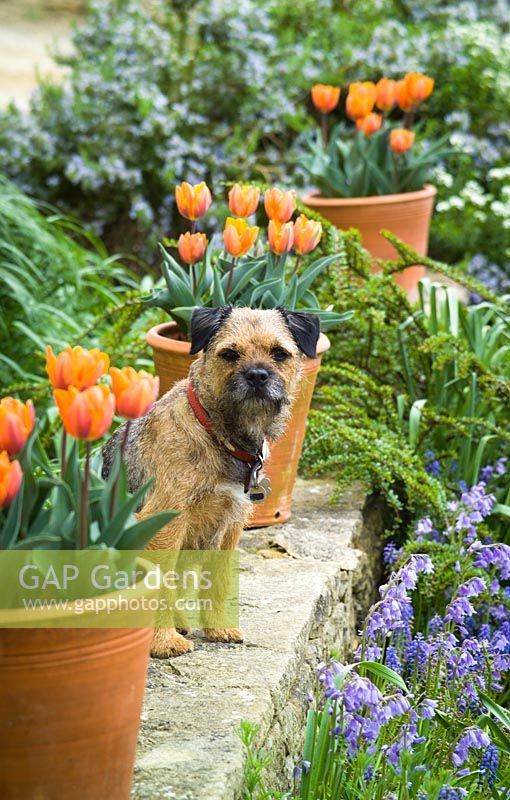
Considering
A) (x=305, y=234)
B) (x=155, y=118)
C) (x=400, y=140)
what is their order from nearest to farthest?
(x=305, y=234) < (x=400, y=140) < (x=155, y=118)

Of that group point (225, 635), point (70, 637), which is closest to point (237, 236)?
point (225, 635)

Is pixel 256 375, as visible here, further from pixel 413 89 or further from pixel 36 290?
pixel 413 89

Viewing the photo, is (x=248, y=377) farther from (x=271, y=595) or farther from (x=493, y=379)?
(x=493, y=379)

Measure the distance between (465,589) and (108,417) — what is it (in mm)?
1424

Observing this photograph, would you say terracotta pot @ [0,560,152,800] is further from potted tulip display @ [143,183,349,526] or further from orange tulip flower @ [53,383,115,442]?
potted tulip display @ [143,183,349,526]

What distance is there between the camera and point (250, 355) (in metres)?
2.93

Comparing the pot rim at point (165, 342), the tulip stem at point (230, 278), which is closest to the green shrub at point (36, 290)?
the pot rim at point (165, 342)

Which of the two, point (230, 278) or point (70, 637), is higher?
point (230, 278)

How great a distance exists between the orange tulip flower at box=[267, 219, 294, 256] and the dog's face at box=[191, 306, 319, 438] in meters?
0.52

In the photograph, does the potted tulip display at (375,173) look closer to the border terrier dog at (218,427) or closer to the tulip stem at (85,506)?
the border terrier dog at (218,427)

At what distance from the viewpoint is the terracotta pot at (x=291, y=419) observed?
3.72 metres

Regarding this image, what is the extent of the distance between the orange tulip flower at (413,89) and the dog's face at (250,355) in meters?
3.34

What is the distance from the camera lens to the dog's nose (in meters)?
2.86

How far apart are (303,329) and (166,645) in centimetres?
97
